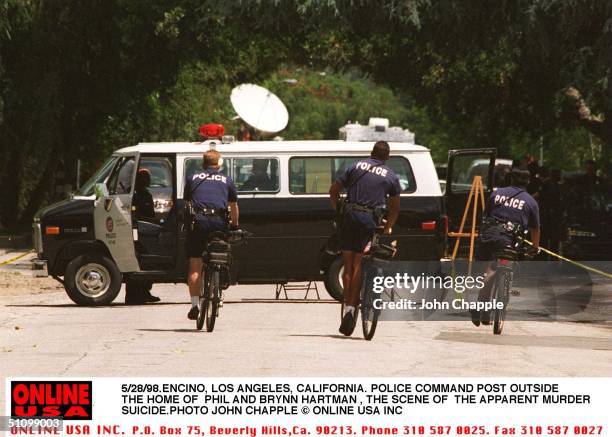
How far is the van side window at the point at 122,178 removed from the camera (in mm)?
18547

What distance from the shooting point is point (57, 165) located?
36.5 m

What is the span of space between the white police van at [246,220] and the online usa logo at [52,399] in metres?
9.21

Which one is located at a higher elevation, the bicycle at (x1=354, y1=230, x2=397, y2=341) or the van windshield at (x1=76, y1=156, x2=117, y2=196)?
the van windshield at (x1=76, y1=156, x2=117, y2=196)

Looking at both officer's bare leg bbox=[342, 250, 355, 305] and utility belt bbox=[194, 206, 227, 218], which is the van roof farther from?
officer's bare leg bbox=[342, 250, 355, 305]

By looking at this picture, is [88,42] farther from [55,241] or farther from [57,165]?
[55,241]

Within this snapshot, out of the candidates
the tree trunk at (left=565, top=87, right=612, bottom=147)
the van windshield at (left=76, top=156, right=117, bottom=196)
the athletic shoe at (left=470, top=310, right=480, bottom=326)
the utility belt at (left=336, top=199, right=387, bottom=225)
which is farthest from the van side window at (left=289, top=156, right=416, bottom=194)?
the tree trunk at (left=565, top=87, right=612, bottom=147)

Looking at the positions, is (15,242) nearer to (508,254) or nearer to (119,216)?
(119,216)

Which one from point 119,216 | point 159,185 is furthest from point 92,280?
point 159,185

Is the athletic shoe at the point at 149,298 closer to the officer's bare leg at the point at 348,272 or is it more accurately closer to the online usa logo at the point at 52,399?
the officer's bare leg at the point at 348,272

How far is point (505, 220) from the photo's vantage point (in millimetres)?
14820

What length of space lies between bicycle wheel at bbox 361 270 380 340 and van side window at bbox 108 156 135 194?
219 inches

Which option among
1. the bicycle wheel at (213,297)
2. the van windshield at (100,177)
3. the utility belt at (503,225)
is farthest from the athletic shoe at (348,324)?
the van windshield at (100,177)

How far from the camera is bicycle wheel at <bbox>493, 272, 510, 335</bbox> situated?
14.6 metres

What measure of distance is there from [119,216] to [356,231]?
558 cm
